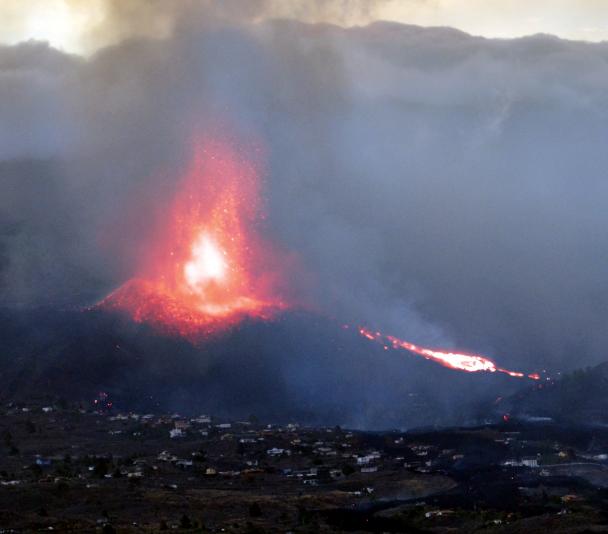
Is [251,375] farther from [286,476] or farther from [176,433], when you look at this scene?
[286,476]

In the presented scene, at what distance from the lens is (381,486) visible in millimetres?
108062

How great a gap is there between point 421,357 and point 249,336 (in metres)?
27.5

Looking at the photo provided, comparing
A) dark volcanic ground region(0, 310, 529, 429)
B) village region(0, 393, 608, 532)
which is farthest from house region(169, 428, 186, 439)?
dark volcanic ground region(0, 310, 529, 429)

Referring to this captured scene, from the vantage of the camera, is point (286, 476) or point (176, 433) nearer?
point (286, 476)

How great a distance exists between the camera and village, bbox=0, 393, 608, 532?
300ft

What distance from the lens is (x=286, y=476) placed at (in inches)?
4710

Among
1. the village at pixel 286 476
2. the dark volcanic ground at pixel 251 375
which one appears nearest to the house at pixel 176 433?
the village at pixel 286 476

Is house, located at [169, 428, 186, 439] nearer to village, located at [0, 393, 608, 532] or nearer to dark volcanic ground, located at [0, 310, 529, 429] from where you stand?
village, located at [0, 393, 608, 532]

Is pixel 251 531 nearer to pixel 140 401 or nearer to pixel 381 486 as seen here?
pixel 381 486

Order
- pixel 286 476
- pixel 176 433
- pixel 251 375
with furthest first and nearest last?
pixel 251 375
pixel 176 433
pixel 286 476

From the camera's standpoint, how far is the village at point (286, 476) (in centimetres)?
9150

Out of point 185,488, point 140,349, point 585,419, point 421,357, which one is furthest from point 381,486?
point 140,349

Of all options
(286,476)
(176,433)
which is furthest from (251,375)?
(286,476)

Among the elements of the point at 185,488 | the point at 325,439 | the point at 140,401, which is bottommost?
the point at 185,488
